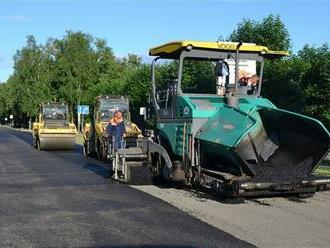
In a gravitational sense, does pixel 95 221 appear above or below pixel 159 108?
below

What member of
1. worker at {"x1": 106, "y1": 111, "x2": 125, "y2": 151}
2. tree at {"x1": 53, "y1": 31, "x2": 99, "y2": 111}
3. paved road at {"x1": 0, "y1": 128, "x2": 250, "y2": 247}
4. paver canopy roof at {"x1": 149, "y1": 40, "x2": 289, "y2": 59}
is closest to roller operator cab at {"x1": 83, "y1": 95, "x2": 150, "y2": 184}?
worker at {"x1": 106, "y1": 111, "x2": 125, "y2": 151}

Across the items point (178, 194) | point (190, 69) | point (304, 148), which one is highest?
point (190, 69)

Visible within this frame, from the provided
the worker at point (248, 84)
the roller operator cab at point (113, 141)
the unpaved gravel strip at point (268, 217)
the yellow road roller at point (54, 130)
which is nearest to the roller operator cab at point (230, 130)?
the worker at point (248, 84)

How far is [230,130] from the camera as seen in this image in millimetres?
11938

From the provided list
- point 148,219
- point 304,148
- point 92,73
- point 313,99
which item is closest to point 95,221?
point 148,219

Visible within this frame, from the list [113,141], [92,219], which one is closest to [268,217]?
[92,219]

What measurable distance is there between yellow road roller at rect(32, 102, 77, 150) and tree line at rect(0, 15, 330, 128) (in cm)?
701

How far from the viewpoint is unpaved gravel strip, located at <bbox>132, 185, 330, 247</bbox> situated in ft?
28.7

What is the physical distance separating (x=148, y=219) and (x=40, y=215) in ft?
6.16

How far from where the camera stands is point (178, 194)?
1312 cm

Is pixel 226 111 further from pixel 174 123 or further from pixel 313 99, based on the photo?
pixel 313 99

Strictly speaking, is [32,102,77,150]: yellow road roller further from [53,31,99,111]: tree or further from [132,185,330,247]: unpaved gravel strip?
[53,31,99,111]: tree

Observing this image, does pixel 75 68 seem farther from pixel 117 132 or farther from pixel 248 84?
pixel 248 84

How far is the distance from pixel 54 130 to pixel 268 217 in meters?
23.1
